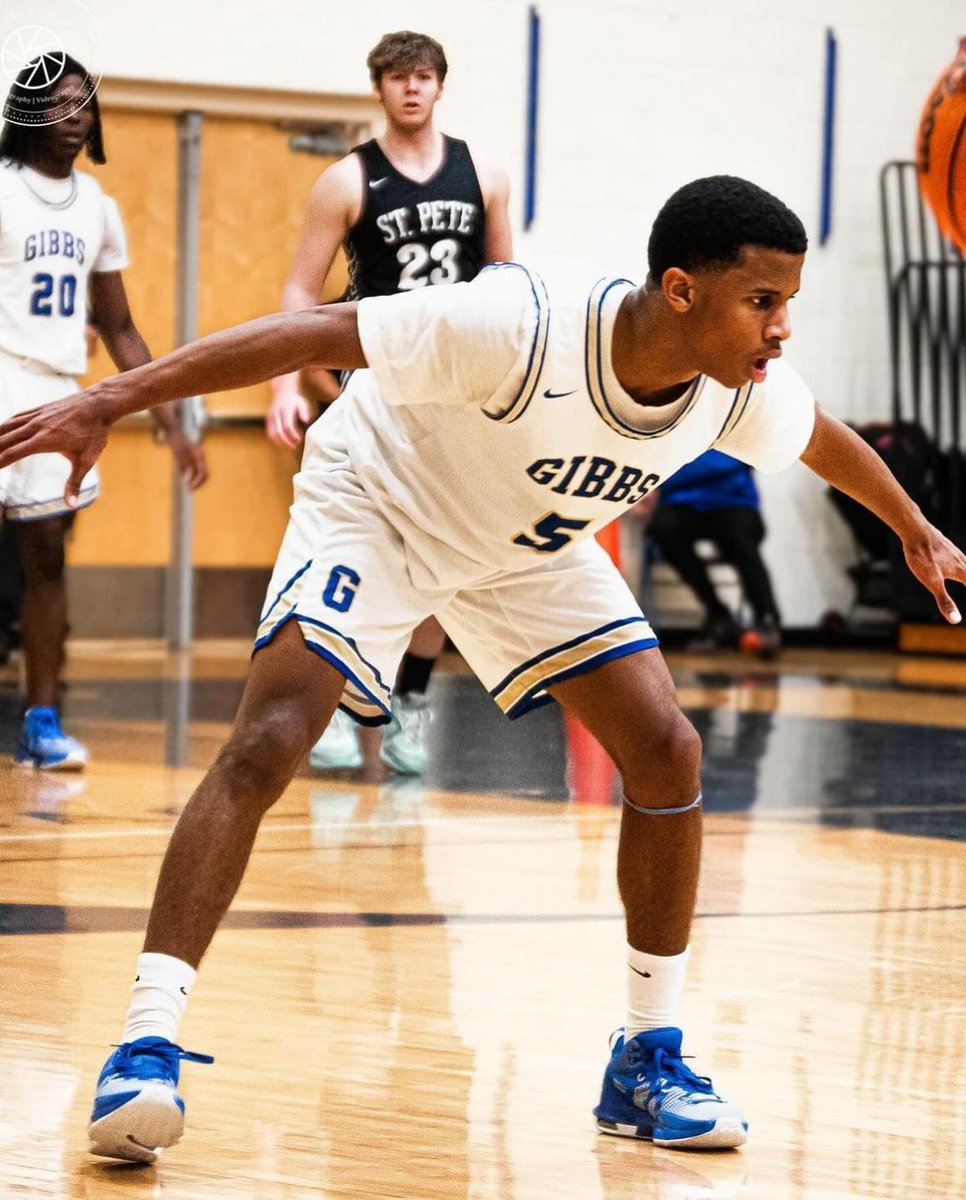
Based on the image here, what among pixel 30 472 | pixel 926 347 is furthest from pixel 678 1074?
pixel 926 347

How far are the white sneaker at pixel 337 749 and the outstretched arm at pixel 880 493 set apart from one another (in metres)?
3.28

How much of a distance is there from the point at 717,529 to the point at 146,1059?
8.77 metres

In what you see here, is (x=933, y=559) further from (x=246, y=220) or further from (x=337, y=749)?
(x=246, y=220)

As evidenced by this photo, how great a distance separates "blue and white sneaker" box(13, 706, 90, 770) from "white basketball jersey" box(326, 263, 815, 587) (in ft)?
10.4

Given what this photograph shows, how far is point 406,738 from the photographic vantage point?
21.1ft

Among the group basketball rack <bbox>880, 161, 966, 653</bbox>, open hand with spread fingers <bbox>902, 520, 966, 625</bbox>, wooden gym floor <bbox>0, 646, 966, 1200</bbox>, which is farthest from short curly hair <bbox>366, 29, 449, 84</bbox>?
basketball rack <bbox>880, 161, 966, 653</bbox>

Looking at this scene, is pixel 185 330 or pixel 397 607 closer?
pixel 397 607

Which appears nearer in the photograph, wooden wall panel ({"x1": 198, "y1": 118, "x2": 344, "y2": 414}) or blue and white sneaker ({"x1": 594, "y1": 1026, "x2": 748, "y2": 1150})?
blue and white sneaker ({"x1": 594, "y1": 1026, "x2": 748, "y2": 1150})

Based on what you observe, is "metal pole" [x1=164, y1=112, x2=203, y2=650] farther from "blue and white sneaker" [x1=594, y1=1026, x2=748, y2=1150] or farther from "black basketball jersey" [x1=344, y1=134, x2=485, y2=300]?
"blue and white sneaker" [x1=594, y1=1026, x2=748, y2=1150]

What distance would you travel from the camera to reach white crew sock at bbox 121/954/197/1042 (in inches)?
110

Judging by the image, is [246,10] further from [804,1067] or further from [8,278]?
[804,1067]

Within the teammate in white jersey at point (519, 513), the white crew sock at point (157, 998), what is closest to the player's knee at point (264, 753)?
the teammate in white jersey at point (519, 513)
